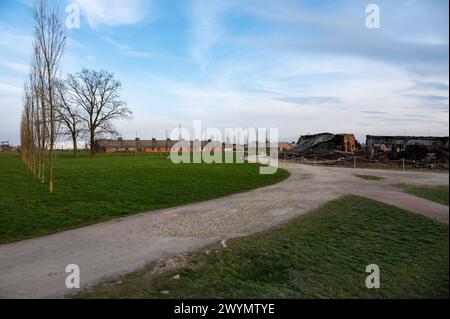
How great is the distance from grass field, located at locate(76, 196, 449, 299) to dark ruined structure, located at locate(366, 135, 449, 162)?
19.8 m

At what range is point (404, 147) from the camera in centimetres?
3406

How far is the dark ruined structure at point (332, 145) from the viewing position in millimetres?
40750

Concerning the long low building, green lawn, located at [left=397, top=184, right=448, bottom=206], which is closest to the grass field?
green lawn, located at [left=397, top=184, right=448, bottom=206]

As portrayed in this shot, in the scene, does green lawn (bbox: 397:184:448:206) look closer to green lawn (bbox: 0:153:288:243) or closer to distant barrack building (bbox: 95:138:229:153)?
green lawn (bbox: 0:153:288:243)

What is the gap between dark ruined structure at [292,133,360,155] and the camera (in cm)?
4075

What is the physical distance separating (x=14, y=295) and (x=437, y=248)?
314 inches

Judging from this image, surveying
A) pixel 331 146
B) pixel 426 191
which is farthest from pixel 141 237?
pixel 331 146

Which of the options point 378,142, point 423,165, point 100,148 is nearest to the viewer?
point 423,165

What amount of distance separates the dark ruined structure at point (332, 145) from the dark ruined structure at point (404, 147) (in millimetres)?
3127

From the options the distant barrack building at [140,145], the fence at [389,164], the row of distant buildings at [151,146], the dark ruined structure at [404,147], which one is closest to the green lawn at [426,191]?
the fence at [389,164]

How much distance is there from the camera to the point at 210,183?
18.1 m

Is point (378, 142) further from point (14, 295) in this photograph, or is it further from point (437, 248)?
point (14, 295)

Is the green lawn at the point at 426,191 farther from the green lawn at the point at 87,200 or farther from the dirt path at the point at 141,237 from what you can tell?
the green lawn at the point at 87,200

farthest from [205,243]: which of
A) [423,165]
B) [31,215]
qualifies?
[423,165]
